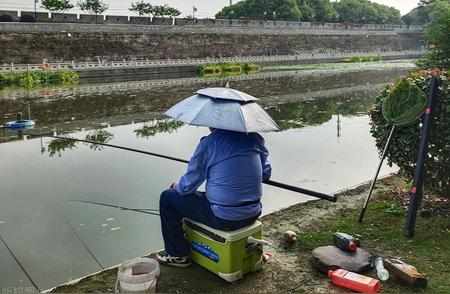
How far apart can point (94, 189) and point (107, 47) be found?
90.1 feet

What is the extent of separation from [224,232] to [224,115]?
873 millimetres

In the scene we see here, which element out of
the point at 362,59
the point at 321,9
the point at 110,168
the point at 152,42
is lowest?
the point at 110,168

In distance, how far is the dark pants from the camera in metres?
3.34

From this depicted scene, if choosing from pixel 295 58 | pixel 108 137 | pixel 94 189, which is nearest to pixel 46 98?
pixel 108 137

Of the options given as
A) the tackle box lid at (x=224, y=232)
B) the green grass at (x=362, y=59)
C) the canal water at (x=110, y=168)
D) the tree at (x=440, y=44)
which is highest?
the green grass at (x=362, y=59)

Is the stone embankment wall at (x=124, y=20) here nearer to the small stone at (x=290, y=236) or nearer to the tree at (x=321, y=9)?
the tree at (x=321, y=9)

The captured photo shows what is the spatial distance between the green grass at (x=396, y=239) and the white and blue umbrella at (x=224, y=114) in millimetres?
1377

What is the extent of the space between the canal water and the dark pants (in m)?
0.87

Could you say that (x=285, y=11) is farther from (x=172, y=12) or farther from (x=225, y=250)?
(x=225, y=250)

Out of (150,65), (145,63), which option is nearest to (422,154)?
(150,65)

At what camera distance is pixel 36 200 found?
582 centimetres

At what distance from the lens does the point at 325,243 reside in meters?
4.12

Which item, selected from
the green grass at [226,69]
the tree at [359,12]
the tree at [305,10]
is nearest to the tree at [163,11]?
the green grass at [226,69]

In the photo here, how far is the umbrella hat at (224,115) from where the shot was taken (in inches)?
128
